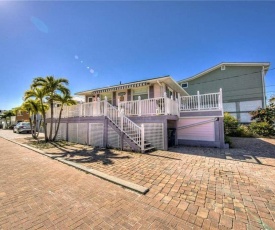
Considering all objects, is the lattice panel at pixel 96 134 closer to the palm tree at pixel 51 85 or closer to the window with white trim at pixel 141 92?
the palm tree at pixel 51 85

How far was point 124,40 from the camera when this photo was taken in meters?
11.1

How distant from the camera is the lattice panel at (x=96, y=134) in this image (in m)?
9.77

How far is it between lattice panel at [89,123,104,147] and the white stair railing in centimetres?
125

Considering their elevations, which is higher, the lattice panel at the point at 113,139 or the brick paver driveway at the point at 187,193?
the lattice panel at the point at 113,139

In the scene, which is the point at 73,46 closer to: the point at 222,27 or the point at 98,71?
the point at 98,71

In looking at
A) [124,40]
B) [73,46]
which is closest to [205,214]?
[124,40]

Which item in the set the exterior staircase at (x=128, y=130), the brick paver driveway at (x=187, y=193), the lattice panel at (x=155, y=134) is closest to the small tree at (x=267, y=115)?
the brick paver driveway at (x=187, y=193)

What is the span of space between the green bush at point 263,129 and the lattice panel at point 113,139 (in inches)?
597

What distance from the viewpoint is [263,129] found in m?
14.3

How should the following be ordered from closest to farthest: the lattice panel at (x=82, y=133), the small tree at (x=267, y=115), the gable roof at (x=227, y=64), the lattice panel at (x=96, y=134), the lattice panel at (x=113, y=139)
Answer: the lattice panel at (x=113, y=139)
the lattice panel at (x=96, y=134)
the lattice panel at (x=82, y=133)
the small tree at (x=267, y=115)
the gable roof at (x=227, y=64)

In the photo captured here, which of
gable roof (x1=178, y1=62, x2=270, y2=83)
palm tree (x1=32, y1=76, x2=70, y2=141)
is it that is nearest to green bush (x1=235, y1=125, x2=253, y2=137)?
gable roof (x1=178, y1=62, x2=270, y2=83)

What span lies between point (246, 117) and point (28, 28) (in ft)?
85.4

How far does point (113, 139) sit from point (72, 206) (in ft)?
20.5

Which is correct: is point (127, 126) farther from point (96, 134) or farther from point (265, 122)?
point (265, 122)
